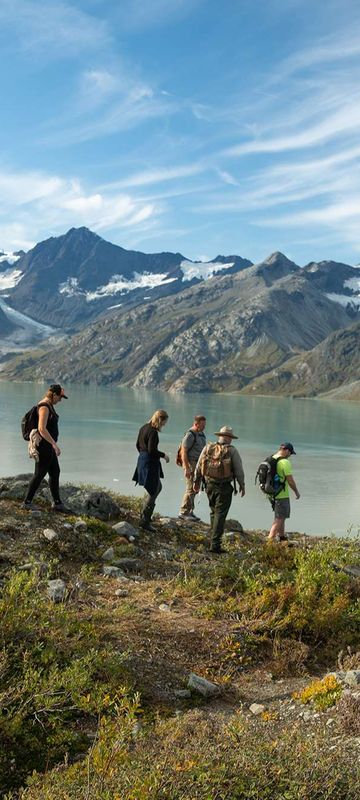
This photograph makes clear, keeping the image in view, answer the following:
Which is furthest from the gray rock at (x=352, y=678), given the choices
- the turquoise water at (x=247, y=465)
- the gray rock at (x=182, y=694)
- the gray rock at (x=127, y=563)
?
the turquoise water at (x=247, y=465)

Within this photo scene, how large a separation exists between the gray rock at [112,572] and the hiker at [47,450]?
2.74 metres

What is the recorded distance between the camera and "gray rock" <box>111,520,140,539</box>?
12130 mm

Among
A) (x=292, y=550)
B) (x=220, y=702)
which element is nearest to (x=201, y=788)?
(x=220, y=702)

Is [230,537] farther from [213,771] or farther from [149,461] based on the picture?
A: [213,771]

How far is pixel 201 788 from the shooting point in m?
3.95

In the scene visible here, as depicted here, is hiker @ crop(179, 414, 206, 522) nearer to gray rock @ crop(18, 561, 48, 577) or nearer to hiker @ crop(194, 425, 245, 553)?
hiker @ crop(194, 425, 245, 553)

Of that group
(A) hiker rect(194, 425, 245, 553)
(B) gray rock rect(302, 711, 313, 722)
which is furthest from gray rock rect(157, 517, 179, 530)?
(B) gray rock rect(302, 711, 313, 722)

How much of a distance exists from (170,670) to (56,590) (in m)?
2.10

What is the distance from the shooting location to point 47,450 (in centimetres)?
1199

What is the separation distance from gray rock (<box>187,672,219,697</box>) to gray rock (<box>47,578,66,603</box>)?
2.19 metres

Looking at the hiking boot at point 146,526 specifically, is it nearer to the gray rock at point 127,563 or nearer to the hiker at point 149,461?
the hiker at point 149,461

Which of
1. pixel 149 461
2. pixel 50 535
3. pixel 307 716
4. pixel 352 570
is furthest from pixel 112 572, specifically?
pixel 307 716

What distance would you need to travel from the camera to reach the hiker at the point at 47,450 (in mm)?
11906

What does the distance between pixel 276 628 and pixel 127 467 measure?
124ft
